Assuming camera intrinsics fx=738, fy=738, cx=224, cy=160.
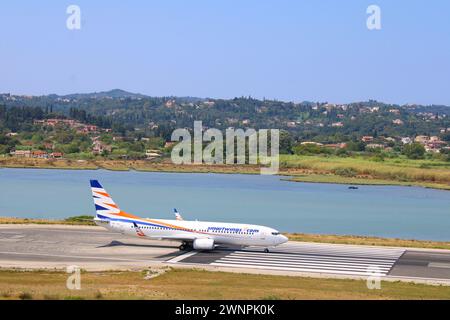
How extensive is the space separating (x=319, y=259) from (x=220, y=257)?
23.7 feet

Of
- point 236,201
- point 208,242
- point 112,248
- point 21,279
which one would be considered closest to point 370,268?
point 208,242

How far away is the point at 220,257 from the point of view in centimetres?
5381

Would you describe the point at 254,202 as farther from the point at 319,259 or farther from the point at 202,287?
the point at 202,287

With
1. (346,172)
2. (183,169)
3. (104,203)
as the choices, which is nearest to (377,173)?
(346,172)

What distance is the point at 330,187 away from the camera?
153m

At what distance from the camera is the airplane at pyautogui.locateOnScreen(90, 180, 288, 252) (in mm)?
56031

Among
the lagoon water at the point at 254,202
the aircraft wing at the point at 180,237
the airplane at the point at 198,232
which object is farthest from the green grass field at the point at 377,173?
the aircraft wing at the point at 180,237

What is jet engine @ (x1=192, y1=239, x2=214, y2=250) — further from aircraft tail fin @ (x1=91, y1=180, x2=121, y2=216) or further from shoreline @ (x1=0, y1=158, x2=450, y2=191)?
shoreline @ (x1=0, y1=158, x2=450, y2=191)

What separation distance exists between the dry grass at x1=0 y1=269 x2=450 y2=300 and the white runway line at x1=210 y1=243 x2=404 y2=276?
4.36 meters

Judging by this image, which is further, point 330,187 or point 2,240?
point 330,187

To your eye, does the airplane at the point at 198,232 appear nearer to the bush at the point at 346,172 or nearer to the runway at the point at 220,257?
the runway at the point at 220,257

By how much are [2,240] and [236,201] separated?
5611cm

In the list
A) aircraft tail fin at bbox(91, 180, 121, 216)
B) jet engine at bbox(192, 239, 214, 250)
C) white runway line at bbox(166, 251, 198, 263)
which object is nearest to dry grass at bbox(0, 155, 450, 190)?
aircraft tail fin at bbox(91, 180, 121, 216)
